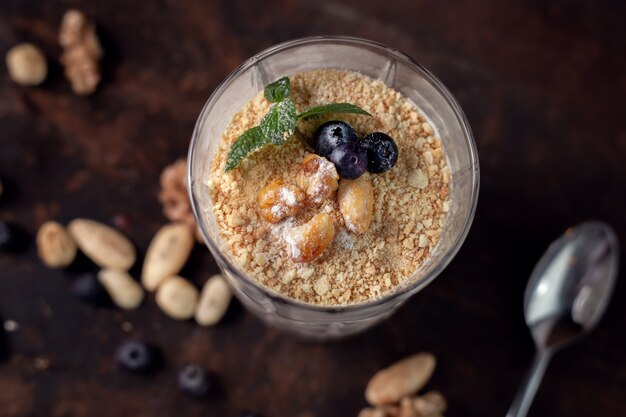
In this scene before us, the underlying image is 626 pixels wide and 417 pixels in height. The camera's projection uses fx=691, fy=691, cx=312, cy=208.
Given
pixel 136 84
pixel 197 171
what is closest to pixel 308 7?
pixel 136 84

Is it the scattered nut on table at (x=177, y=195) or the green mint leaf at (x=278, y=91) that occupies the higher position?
the green mint leaf at (x=278, y=91)

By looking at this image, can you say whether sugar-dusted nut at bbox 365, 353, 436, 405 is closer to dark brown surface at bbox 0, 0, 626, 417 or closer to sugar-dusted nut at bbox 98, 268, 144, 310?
dark brown surface at bbox 0, 0, 626, 417

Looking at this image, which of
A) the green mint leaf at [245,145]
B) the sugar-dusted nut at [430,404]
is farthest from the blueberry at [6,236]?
the sugar-dusted nut at [430,404]

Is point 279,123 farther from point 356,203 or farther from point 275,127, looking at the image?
point 356,203

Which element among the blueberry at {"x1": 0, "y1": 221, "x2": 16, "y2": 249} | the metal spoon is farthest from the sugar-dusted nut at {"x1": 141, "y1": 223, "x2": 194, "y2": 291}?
the metal spoon

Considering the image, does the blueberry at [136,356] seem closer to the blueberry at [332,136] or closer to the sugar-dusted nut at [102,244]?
the sugar-dusted nut at [102,244]

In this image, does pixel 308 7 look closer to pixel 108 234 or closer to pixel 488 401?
pixel 108 234
